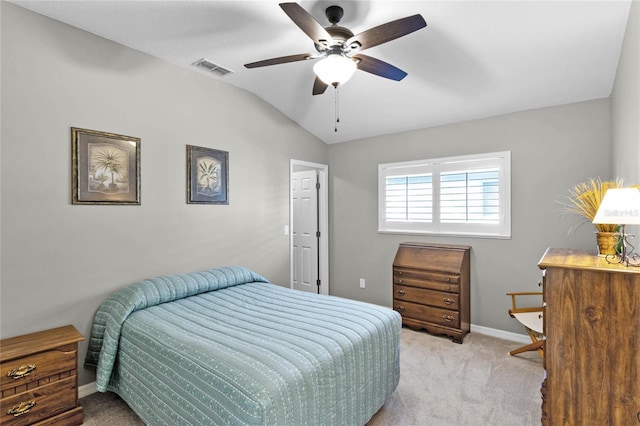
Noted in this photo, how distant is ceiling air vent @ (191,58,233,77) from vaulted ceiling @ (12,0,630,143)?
8 cm

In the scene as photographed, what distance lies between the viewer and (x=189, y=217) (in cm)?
328

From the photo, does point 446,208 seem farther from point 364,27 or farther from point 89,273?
point 89,273

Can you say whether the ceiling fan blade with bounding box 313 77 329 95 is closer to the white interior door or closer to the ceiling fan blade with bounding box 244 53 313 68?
the ceiling fan blade with bounding box 244 53 313 68

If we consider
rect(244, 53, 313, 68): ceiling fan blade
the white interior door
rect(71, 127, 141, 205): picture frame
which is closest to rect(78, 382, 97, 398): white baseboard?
rect(71, 127, 141, 205): picture frame

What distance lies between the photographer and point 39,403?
207cm

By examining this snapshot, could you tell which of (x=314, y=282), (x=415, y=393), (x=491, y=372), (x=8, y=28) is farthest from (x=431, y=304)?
(x=8, y=28)

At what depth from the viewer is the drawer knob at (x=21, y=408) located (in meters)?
1.97

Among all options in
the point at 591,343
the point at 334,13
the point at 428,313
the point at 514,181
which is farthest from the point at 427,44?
the point at 428,313

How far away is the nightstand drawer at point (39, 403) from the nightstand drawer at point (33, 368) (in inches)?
2.3

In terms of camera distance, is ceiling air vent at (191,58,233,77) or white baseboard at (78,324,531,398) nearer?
ceiling air vent at (191,58,233,77)

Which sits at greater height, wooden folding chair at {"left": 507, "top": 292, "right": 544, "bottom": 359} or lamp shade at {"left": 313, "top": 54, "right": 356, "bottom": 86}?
lamp shade at {"left": 313, "top": 54, "right": 356, "bottom": 86}

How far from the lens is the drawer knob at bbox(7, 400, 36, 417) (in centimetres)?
197

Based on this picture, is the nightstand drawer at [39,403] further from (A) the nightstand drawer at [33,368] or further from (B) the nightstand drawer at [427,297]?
(B) the nightstand drawer at [427,297]

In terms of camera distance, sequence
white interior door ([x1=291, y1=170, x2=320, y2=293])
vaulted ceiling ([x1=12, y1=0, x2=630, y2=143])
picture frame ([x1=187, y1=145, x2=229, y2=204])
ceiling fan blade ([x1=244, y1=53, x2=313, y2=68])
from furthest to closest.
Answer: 1. white interior door ([x1=291, y1=170, x2=320, y2=293])
2. picture frame ([x1=187, y1=145, x2=229, y2=204])
3. vaulted ceiling ([x1=12, y1=0, x2=630, y2=143])
4. ceiling fan blade ([x1=244, y1=53, x2=313, y2=68])
